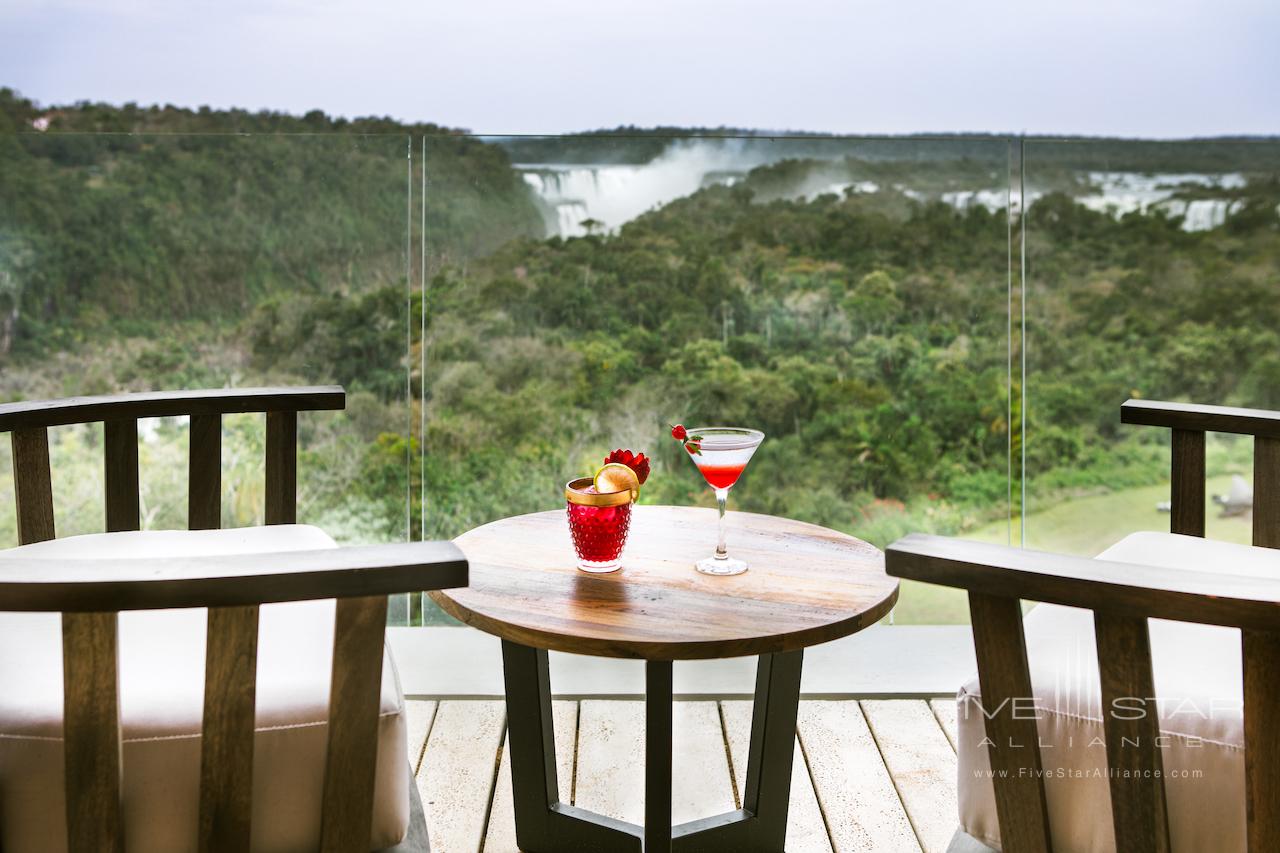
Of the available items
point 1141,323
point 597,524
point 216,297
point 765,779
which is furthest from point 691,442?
point 1141,323

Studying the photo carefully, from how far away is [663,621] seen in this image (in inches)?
50.9

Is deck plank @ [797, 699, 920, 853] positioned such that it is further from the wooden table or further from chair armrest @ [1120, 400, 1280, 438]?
chair armrest @ [1120, 400, 1280, 438]

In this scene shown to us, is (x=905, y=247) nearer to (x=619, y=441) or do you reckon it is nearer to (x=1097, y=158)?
(x=1097, y=158)

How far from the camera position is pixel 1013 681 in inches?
42.1

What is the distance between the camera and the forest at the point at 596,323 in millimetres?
2656

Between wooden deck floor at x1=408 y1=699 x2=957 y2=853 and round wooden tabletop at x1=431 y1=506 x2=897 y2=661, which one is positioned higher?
round wooden tabletop at x1=431 y1=506 x2=897 y2=661

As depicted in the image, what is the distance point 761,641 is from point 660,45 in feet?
7.44

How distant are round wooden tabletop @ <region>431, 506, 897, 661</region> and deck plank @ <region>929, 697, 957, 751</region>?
679mm

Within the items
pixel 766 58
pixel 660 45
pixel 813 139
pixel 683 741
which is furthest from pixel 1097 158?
pixel 683 741

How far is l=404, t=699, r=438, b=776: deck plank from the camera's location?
6.75 feet

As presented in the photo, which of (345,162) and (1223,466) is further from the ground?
(345,162)

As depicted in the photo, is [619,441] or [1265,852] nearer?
[1265,852]

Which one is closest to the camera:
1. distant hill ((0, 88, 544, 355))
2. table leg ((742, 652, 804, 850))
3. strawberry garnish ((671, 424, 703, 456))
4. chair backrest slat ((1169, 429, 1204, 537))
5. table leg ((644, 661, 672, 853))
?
table leg ((644, 661, 672, 853))

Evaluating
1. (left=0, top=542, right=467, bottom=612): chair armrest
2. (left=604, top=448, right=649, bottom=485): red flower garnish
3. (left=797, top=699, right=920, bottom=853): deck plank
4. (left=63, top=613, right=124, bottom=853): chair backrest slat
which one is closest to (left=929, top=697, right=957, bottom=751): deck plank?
(left=797, top=699, right=920, bottom=853): deck plank
